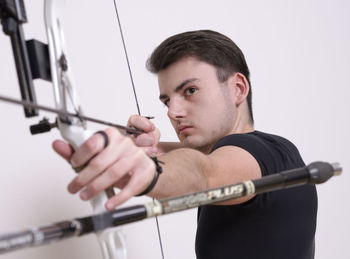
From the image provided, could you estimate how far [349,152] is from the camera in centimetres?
281

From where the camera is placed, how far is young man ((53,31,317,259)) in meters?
0.74

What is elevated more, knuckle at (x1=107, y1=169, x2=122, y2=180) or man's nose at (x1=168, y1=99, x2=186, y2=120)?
man's nose at (x1=168, y1=99, x2=186, y2=120)

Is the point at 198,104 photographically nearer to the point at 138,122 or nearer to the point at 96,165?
the point at 138,122

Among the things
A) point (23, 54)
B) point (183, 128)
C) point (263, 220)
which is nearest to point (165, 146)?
point (183, 128)

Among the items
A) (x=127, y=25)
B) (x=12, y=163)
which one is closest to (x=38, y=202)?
(x=12, y=163)

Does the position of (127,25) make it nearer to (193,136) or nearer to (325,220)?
(193,136)

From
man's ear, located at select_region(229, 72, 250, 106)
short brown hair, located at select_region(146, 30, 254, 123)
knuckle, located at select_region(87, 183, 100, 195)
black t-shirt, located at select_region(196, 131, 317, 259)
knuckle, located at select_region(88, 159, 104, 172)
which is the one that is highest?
short brown hair, located at select_region(146, 30, 254, 123)

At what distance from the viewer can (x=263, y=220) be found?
47.1 inches

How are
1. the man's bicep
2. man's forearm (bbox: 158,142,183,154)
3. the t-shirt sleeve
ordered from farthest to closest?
man's forearm (bbox: 158,142,183,154) → the t-shirt sleeve → the man's bicep

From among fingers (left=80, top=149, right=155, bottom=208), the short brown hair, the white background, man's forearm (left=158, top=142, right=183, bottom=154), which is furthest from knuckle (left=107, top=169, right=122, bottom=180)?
man's forearm (left=158, top=142, right=183, bottom=154)

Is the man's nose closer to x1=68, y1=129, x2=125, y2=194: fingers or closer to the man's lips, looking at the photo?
the man's lips

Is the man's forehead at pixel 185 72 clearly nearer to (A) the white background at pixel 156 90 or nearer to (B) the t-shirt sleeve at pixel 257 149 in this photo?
(A) the white background at pixel 156 90

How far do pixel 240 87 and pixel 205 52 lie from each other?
209 millimetres

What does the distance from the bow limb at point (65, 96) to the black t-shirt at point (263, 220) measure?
402mm
